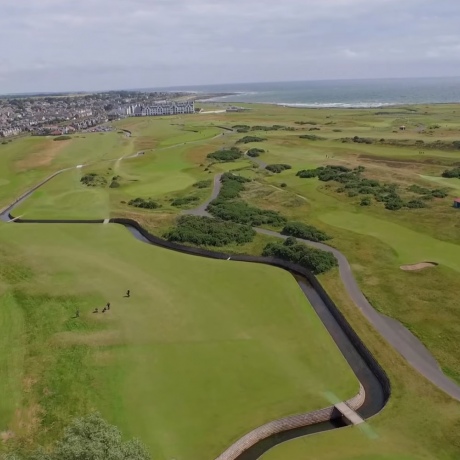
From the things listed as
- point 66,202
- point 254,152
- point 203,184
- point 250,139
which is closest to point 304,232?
point 203,184

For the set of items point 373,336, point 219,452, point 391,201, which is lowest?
point 219,452

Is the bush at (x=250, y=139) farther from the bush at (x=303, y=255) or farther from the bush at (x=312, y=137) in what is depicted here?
the bush at (x=303, y=255)

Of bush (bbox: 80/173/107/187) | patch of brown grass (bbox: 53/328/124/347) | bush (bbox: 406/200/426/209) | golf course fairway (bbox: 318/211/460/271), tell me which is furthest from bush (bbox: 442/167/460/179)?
patch of brown grass (bbox: 53/328/124/347)

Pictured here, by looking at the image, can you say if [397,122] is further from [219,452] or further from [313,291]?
[219,452]

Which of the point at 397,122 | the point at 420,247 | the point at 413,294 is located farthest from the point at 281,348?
the point at 397,122

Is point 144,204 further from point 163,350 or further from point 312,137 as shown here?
point 312,137

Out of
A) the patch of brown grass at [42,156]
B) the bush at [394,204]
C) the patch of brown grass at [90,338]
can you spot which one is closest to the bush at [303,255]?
the patch of brown grass at [90,338]
